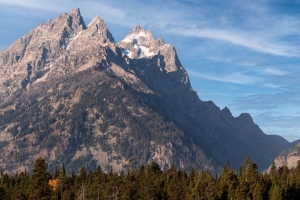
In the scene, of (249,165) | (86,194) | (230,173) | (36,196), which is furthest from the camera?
(249,165)

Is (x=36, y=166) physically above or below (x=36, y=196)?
above

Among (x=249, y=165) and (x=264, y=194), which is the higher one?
(x=249, y=165)

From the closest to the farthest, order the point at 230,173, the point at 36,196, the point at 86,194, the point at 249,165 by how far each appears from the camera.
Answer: the point at 36,196, the point at 86,194, the point at 230,173, the point at 249,165

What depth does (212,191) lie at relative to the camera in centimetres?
16138

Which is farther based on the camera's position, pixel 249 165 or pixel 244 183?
pixel 249 165

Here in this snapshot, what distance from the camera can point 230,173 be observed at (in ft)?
568

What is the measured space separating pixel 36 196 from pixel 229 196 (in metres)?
73.4

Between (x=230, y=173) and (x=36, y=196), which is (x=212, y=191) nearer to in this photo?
(x=230, y=173)

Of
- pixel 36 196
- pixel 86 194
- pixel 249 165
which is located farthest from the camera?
pixel 249 165

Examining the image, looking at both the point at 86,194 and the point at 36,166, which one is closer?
the point at 36,166

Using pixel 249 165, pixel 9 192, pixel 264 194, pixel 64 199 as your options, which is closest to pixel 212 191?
pixel 264 194

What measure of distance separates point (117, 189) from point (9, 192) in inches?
1486

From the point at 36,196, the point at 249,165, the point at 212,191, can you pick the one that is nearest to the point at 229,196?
the point at 212,191

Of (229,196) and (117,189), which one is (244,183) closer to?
(229,196)
